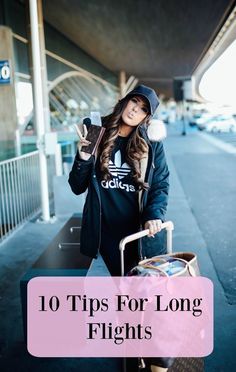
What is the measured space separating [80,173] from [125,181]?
250mm

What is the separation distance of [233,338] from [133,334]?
43.2 inches

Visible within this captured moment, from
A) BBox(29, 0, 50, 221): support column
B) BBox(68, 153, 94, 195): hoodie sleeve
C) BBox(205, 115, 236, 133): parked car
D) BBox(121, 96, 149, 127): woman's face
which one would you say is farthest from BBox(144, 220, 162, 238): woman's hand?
BBox(29, 0, 50, 221): support column

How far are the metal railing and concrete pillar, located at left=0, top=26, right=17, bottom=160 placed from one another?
1.19 meters

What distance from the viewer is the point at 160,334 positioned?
5.75 feet

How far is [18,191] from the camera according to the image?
568 cm

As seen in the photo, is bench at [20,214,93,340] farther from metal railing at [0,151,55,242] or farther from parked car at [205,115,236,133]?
parked car at [205,115,236,133]

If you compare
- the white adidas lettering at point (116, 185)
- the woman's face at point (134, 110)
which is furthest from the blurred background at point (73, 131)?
the white adidas lettering at point (116, 185)

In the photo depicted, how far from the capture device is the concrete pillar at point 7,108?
6863mm

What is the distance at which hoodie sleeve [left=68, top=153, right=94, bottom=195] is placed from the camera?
6.58 ft

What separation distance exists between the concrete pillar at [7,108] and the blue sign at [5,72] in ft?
0.44

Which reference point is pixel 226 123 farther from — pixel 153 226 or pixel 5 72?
pixel 153 226

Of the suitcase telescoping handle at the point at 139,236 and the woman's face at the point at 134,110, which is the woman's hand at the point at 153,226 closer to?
the suitcase telescoping handle at the point at 139,236

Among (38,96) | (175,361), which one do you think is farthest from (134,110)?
(38,96)

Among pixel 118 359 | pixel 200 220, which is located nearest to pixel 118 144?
pixel 118 359
